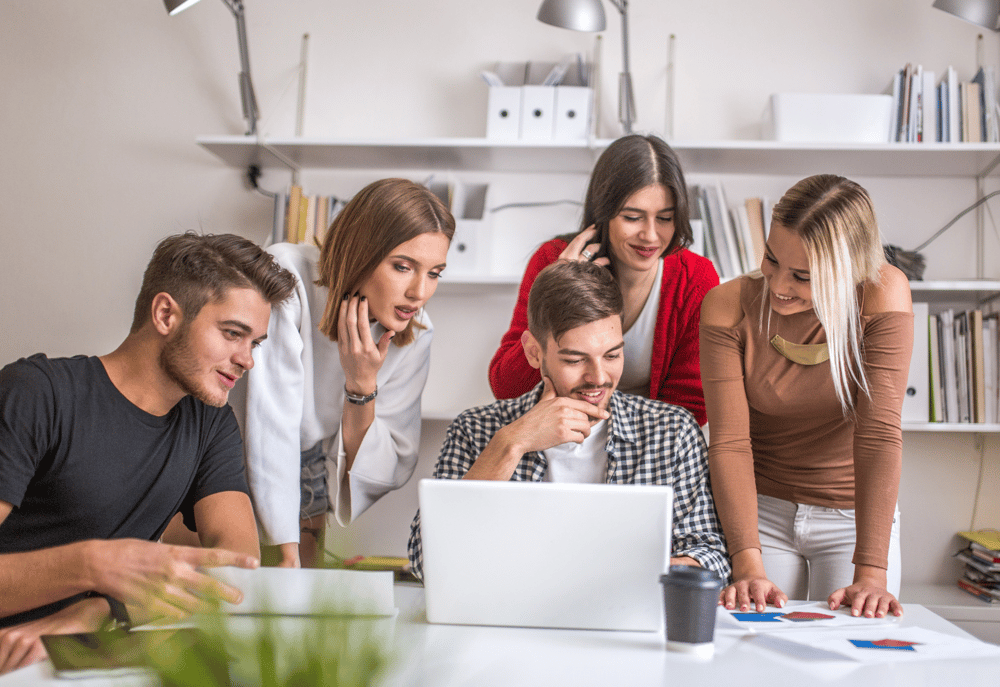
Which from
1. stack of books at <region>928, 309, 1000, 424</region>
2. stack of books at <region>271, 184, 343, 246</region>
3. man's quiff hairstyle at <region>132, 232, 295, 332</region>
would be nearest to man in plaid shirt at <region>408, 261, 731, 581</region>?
man's quiff hairstyle at <region>132, 232, 295, 332</region>

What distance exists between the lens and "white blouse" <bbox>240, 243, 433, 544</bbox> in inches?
63.7

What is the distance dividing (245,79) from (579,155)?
1121mm

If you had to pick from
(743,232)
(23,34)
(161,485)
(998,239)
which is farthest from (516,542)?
(23,34)

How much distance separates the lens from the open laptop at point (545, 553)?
0.95 metres

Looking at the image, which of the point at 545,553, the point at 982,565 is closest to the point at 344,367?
the point at 545,553

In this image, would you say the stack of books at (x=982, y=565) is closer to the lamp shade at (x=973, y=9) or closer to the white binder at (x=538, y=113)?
the lamp shade at (x=973, y=9)

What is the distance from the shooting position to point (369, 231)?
1.67m

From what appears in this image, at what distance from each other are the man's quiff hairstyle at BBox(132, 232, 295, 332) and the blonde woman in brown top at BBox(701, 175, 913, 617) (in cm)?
88

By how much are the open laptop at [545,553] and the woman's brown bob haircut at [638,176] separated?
96 centimetres

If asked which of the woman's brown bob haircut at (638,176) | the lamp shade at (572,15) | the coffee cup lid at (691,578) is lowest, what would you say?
the coffee cup lid at (691,578)

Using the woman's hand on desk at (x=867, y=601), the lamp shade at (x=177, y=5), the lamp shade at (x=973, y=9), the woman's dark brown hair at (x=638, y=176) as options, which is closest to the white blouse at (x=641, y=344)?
the woman's dark brown hair at (x=638, y=176)

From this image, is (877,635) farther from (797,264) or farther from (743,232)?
(743,232)

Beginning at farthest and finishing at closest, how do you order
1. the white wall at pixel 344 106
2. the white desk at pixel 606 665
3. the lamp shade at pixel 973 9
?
the white wall at pixel 344 106 → the lamp shade at pixel 973 9 → the white desk at pixel 606 665

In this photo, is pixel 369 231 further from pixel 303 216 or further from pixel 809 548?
pixel 809 548
